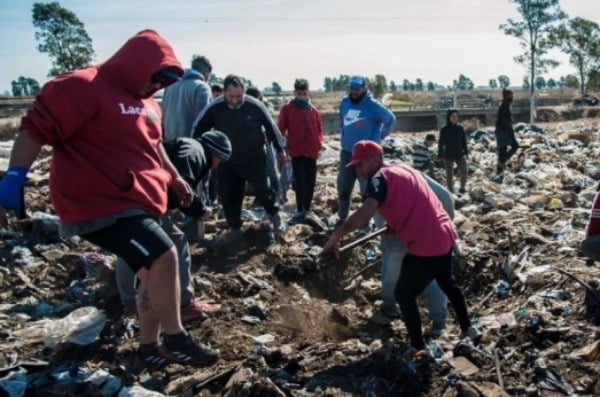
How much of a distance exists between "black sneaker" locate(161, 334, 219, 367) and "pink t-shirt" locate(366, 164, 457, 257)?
1.31m

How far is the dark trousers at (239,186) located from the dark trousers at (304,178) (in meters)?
1.06

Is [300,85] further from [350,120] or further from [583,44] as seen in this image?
[583,44]

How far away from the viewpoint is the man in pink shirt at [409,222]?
3.52 metres

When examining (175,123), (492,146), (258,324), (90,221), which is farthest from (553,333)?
(492,146)

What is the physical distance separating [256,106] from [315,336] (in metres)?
2.49

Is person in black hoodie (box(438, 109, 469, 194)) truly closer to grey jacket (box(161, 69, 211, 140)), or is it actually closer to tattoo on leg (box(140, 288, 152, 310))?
grey jacket (box(161, 69, 211, 140))

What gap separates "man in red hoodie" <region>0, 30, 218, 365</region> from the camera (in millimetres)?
2555

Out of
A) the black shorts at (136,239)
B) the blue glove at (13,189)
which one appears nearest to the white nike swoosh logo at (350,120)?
the black shorts at (136,239)

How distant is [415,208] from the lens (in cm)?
358

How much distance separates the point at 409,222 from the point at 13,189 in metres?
2.20

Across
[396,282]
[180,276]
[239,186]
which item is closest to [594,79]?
[239,186]

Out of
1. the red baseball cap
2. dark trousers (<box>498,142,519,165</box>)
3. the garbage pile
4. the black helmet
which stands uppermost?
the black helmet

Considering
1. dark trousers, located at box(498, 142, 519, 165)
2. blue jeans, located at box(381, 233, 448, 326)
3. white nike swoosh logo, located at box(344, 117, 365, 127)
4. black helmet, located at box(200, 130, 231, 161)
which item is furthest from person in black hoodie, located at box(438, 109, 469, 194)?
black helmet, located at box(200, 130, 231, 161)

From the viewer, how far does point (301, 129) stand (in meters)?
6.86
